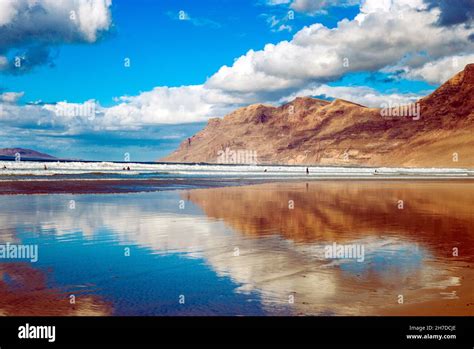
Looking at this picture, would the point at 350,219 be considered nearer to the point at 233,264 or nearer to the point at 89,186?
the point at 233,264

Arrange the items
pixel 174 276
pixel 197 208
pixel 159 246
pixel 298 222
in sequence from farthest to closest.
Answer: pixel 197 208, pixel 298 222, pixel 159 246, pixel 174 276

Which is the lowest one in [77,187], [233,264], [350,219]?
[233,264]

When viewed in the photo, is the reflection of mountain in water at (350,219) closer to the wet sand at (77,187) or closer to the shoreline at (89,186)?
the wet sand at (77,187)

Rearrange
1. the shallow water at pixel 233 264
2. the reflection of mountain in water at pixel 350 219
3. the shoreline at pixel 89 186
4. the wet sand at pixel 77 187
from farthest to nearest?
1. the shoreline at pixel 89 186
2. the wet sand at pixel 77 187
3. the reflection of mountain in water at pixel 350 219
4. the shallow water at pixel 233 264

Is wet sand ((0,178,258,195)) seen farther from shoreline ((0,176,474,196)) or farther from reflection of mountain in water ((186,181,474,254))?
reflection of mountain in water ((186,181,474,254))

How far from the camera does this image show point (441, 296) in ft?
27.8

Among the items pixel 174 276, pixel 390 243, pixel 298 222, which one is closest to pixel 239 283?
pixel 174 276

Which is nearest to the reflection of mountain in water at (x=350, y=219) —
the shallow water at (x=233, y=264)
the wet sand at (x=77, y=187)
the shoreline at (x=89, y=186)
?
the shallow water at (x=233, y=264)

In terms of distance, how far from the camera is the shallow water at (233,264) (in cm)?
799

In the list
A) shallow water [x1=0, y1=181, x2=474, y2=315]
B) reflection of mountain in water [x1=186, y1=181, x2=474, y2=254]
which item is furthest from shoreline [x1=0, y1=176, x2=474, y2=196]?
shallow water [x1=0, y1=181, x2=474, y2=315]

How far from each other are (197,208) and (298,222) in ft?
21.3

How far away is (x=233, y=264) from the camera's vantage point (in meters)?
11.0

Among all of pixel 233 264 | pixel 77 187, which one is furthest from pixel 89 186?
pixel 233 264
